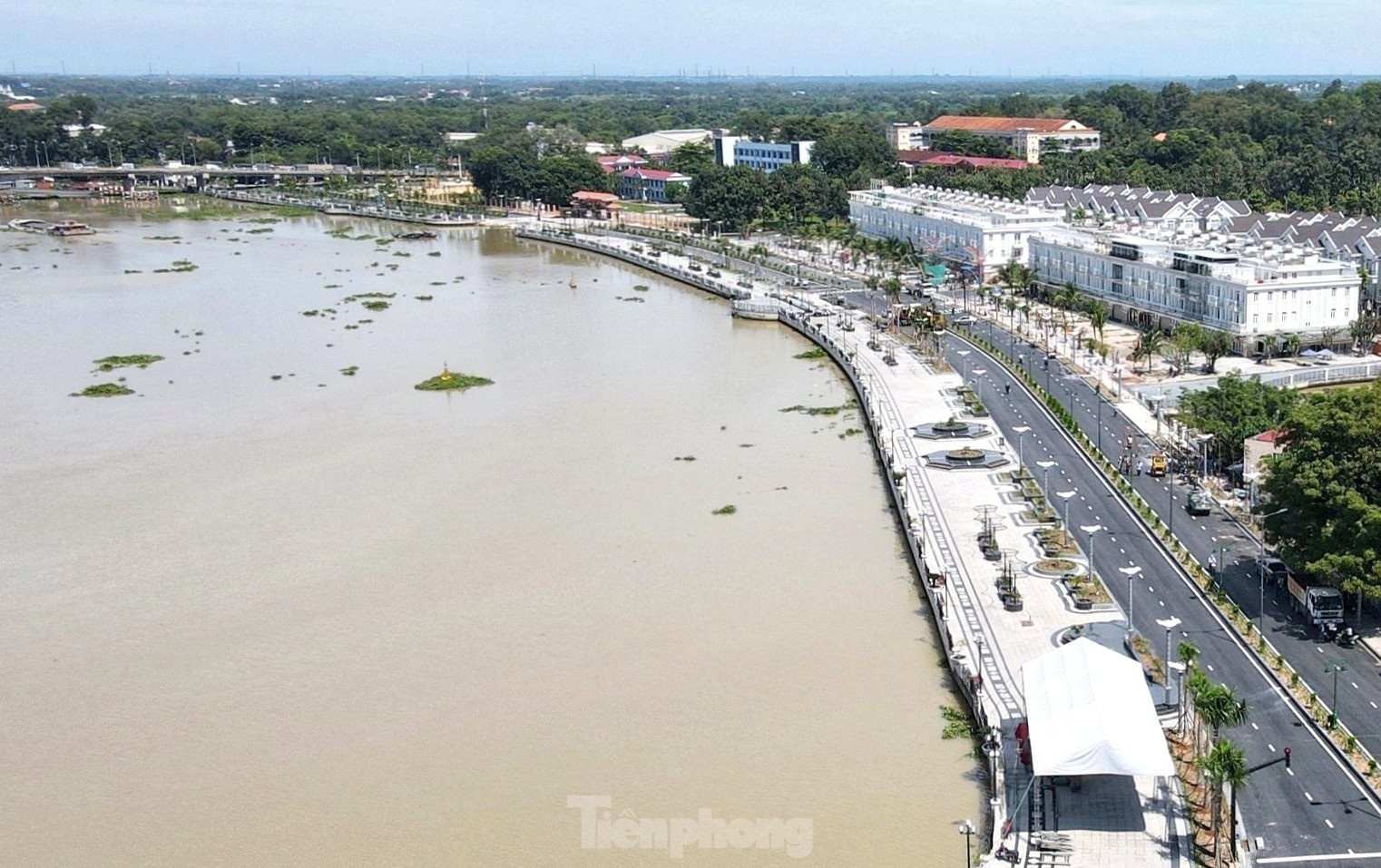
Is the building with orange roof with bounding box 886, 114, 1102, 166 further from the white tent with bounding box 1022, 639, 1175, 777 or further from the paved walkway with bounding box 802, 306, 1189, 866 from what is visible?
the white tent with bounding box 1022, 639, 1175, 777

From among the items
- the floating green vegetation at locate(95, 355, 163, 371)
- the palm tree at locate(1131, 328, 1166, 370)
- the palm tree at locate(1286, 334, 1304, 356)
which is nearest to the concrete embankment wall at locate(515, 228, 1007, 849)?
the palm tree at locate(1131, 328, 1166, 370)

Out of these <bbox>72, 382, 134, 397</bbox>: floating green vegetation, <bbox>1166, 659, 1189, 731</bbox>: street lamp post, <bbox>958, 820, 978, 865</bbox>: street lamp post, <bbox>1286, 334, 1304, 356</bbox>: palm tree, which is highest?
<bbox>1286, 334, 1304, 356</bbox>: palm tree

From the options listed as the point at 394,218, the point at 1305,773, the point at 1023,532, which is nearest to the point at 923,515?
the point at 1023,532

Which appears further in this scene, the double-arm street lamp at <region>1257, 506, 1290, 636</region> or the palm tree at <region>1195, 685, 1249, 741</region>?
the double-arm street lamp at <region>1257, 506, 1290, 636</region>

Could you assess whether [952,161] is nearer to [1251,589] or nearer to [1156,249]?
[1156,249]

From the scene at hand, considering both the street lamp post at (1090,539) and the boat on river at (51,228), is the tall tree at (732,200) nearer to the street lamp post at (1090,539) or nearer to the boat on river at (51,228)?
the boat on river at (51,228)
